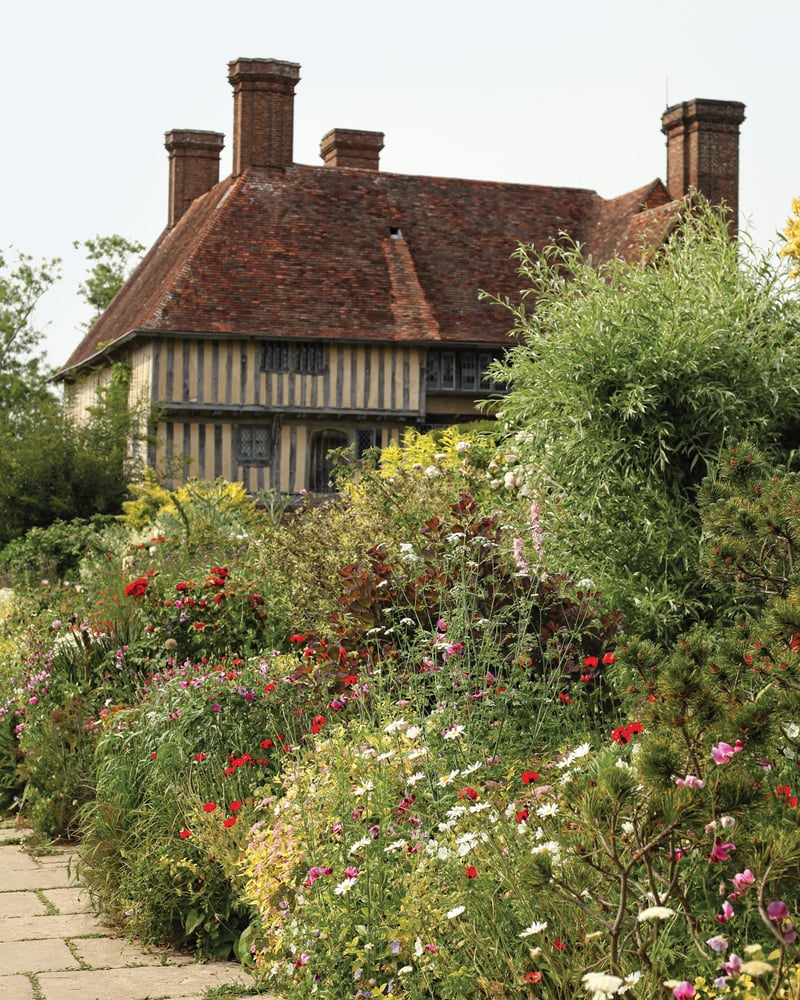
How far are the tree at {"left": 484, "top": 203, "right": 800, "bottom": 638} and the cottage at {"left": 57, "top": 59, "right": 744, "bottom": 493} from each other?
14.0 metres

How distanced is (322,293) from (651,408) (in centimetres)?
1629

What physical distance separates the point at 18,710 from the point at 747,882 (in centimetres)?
543

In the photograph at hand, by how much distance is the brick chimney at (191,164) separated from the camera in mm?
29219

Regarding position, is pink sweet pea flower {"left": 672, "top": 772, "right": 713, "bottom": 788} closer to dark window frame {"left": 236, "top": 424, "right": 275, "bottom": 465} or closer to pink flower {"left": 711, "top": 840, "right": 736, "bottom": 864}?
pink flower {"left": 711, "top": 840, "right": 736, "bottom": 864}

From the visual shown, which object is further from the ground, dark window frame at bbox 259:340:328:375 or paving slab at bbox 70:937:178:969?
dark window frame at bbox 259:340:328:375

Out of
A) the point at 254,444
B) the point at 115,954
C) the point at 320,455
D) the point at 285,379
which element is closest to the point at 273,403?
the point at 285,379

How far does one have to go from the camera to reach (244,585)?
7.61m

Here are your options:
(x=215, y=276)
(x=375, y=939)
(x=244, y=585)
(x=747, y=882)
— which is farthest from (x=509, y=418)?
(x=215, y=276)

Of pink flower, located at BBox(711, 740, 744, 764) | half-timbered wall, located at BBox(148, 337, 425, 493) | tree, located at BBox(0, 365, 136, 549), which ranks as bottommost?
pink flower, located at BBox(711, 740, 744, 764)

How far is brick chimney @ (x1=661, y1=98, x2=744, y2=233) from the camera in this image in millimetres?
24562

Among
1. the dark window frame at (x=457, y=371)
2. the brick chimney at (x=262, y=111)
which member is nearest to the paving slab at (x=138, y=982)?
the dark window frame at (x=457, y=371)

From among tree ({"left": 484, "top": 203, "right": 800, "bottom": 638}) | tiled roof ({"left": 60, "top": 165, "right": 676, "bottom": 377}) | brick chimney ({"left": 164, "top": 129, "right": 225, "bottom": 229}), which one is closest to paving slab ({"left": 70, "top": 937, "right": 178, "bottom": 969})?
tree ({"left": 484, "top": 203, "right": 800, "bottom": 638})

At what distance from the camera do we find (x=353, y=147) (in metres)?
27.9

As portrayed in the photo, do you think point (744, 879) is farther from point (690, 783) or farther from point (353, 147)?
point (353, 147)
